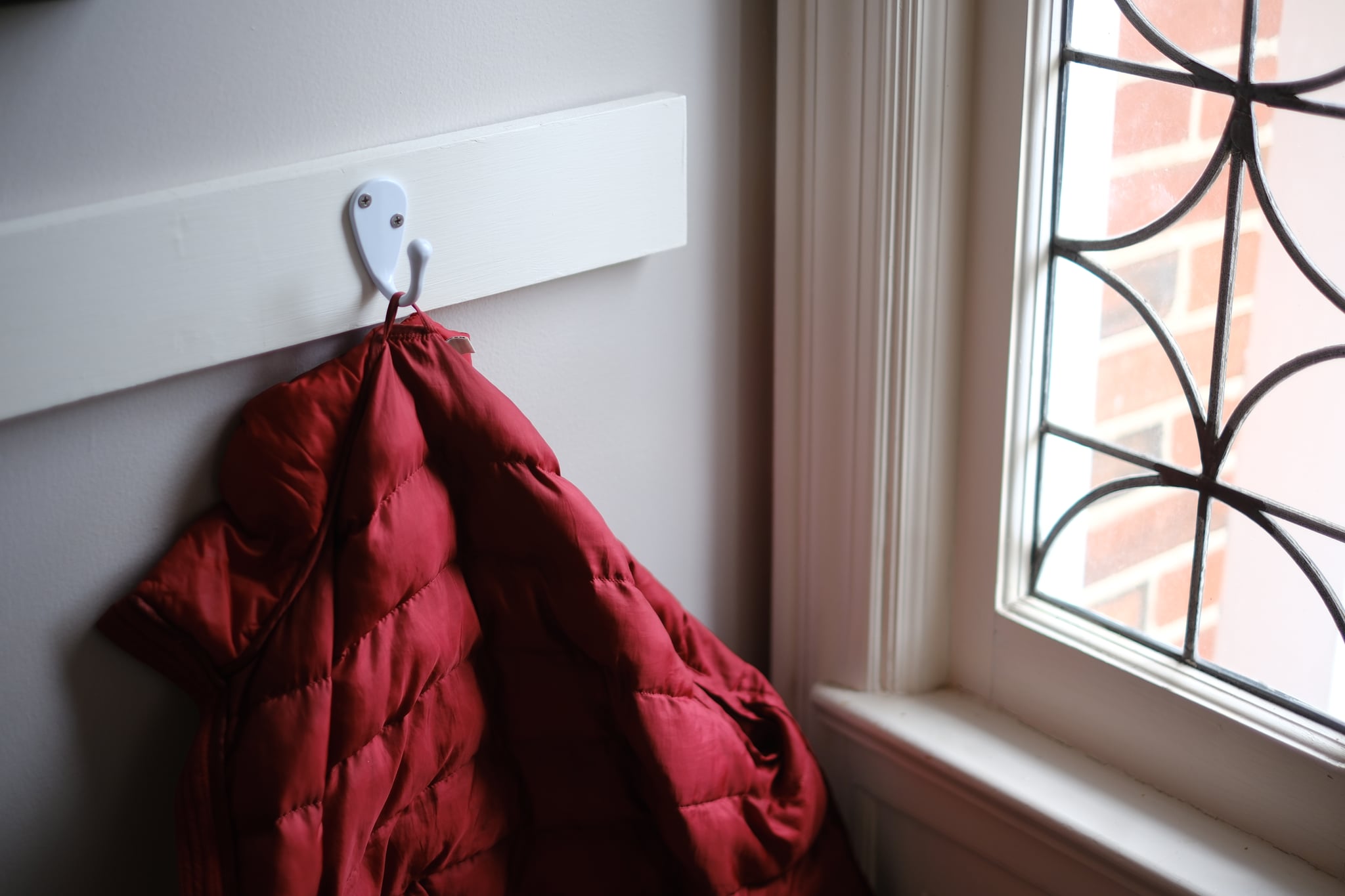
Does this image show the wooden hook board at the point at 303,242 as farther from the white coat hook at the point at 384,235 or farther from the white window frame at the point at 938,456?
the white window frame at the point at 938,456

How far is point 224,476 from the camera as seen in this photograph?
35.2 inches

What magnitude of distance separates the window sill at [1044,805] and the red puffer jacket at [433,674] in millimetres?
142

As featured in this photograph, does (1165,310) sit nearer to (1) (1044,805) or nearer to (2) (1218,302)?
(2) (1218,302)

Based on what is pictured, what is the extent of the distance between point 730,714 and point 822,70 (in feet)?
1.96

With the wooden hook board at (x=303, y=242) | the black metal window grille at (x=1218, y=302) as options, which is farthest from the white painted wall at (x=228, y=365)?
the black metal window grille at (x=1218, y=302)

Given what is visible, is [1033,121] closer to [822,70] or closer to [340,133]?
[822,70]

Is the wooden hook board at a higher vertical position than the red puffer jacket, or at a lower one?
higher

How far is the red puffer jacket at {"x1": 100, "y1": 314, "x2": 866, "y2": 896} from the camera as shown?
2.81 ft

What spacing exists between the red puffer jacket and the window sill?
14 cm

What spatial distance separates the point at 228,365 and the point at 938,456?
663 mm

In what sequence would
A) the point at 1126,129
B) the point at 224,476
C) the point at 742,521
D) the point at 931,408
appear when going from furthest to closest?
the point at 742,521 → the point at 931,408 → the point at 1126,129 → the point at 224,476

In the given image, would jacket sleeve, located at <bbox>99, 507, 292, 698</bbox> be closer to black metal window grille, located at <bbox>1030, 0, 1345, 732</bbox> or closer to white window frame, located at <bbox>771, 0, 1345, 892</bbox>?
white window frame, located at <bbox>771, 0, 1345, 892</bbox>

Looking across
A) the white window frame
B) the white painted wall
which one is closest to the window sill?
the white window frame

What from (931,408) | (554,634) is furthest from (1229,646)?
(554,634)
